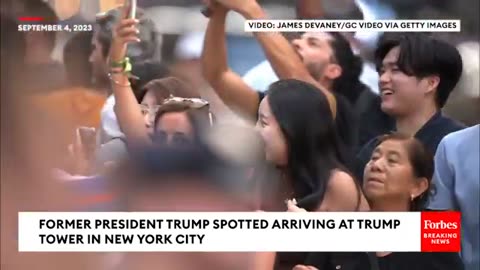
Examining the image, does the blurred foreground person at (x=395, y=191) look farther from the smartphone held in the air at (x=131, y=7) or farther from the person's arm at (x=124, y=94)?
the smartphone held in the air at (x=131, y=7)

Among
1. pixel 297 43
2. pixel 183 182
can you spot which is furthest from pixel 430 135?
pixel 183 182

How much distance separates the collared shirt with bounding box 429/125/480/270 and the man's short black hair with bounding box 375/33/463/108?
0.57 feet

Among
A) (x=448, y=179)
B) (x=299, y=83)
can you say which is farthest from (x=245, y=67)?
(x=448, y=179)

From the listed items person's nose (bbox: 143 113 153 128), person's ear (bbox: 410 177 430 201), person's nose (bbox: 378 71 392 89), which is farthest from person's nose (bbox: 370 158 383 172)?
person's nose (bbox: 143 113 153 128)

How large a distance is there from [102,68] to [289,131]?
2.28 feet

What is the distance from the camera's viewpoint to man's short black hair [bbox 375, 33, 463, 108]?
300cm

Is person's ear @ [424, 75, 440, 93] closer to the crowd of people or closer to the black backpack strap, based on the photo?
the crowd of people

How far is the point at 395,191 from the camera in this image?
3.04 metres

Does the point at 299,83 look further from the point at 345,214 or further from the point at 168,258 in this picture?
the point at 168,258

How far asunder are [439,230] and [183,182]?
93 centimetres

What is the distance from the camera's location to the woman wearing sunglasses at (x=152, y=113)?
302 centimetres

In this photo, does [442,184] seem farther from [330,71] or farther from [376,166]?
[330,71]

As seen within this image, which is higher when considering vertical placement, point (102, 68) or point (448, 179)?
point (102, 68)

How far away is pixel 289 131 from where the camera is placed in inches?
119
